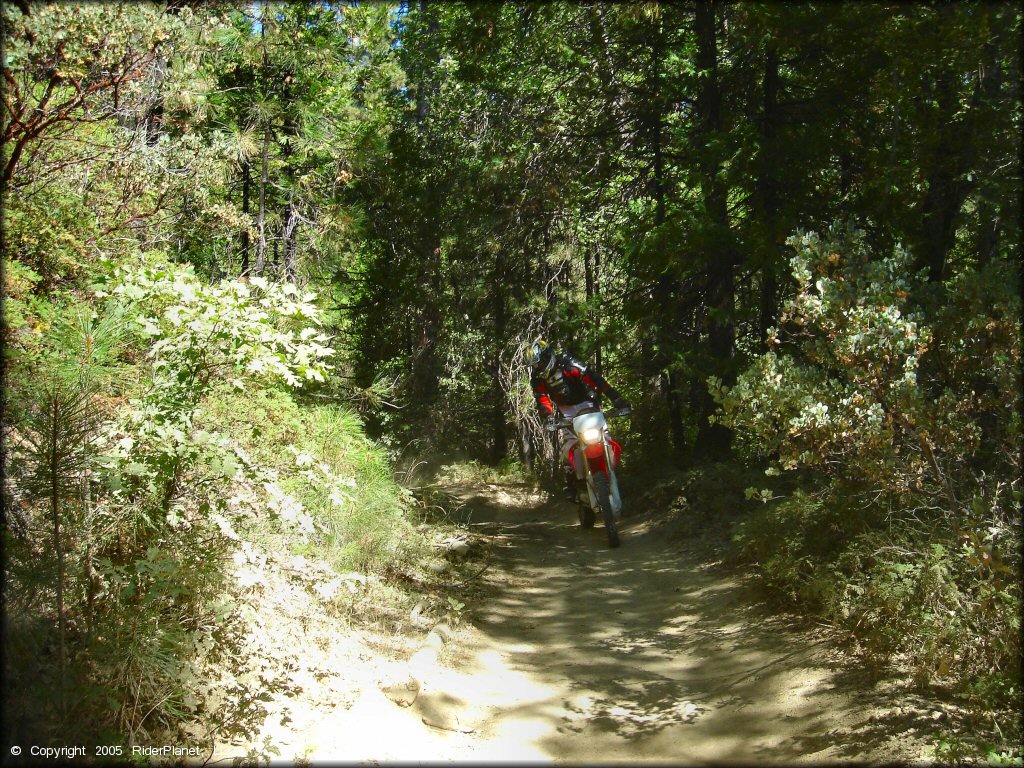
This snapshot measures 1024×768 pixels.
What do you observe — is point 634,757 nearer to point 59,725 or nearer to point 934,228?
point 59,725

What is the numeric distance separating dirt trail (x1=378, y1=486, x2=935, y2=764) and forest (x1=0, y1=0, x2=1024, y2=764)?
385 millimetres

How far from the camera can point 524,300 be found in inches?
577

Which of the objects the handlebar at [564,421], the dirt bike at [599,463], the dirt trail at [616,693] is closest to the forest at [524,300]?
the dirt trail at [616,693]

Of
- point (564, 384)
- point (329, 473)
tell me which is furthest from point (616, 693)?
point (564, 384)

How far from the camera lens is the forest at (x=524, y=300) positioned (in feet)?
14.1

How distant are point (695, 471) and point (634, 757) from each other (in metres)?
6.73

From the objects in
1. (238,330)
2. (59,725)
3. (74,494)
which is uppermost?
(238,330)

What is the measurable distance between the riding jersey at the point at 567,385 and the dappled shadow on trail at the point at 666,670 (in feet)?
7.50

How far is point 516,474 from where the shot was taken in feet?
57.2

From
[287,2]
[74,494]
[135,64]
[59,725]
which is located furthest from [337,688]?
[287,2]

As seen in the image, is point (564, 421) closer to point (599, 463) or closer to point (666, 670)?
point (599, 463)

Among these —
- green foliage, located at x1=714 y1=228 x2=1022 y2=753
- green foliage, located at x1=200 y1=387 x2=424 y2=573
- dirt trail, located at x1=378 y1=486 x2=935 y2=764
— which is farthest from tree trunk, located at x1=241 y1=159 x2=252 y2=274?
green foliage, located at x1=714 y1=228 x2=1022 y2=753

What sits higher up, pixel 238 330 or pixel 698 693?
pixel 238 330

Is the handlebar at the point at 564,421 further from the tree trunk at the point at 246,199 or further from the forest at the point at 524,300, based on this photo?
the tree trunk at the point at 246,199
